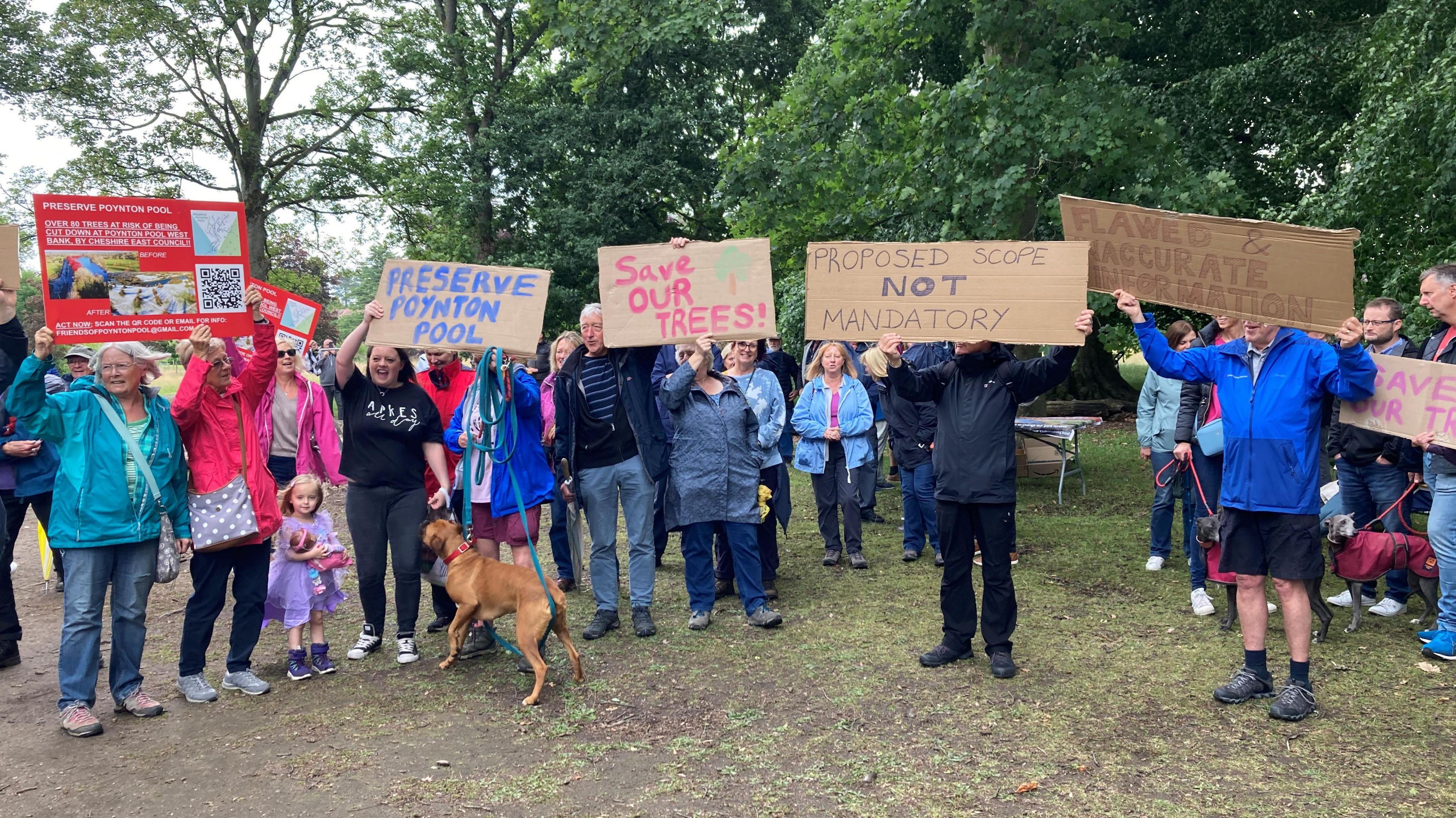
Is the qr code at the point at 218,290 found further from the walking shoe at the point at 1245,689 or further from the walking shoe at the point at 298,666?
the walking shoe at the point at 1245,689

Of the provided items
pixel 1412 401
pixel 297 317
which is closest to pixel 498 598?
pixel 297 317

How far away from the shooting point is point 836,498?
8.44 metres

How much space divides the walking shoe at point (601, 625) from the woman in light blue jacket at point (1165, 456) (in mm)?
4023

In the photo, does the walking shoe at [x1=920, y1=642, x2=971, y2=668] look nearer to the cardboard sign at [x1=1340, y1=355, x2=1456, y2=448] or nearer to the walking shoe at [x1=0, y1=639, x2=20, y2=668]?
the cardboard sign at [x1=1340, y1=355, x2=1456, y2=448]

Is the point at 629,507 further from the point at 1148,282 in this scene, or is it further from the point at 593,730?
the point at 1148,282

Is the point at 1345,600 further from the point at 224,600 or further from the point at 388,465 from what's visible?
the point at 224,600

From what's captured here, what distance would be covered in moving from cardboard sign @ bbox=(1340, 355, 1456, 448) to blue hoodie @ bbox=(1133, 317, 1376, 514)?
1.26ft

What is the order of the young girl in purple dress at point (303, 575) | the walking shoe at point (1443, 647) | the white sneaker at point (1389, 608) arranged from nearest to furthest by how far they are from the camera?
the walking shoe at point (1443, 647) < the young girl in purple dress at point (303, 575) < the white sneaker at point (1389, 608)

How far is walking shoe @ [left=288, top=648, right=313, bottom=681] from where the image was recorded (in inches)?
222

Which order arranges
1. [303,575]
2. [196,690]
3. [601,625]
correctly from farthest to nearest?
[601,625] < [303,575] < [196,690]

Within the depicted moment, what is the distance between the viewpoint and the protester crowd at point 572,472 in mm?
4848

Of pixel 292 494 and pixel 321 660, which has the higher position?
pixel 292 494

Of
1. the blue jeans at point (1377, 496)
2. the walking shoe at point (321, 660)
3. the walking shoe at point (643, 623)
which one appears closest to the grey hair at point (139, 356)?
the walking shoe at point (321, 660)

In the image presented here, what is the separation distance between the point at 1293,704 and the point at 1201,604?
196 cm
